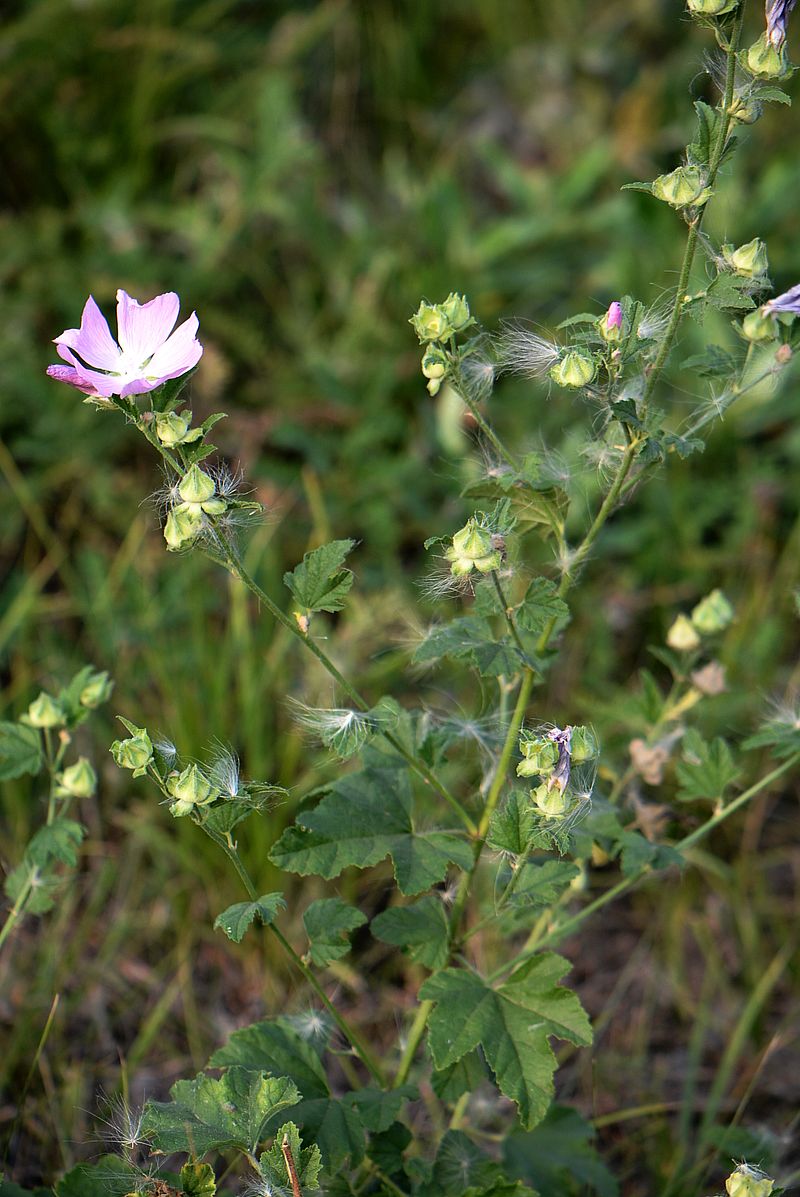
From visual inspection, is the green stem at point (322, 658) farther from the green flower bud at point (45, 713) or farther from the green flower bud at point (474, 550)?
the green flower bud at point (45, 713)

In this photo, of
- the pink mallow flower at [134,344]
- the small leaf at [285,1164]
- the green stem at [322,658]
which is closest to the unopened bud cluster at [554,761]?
the green stem at [322,658]

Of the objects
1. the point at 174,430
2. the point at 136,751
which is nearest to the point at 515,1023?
→ the point at 136,751

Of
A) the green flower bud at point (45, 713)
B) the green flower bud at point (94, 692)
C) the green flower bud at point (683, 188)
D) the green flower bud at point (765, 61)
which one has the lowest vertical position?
the green flower bud at point (94, 692)

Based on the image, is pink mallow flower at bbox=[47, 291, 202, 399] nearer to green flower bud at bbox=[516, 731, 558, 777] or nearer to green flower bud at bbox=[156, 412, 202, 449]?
green flower bud at bbox=[156, 412, 202, 449]

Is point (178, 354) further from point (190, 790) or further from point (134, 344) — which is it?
point (190, 790)

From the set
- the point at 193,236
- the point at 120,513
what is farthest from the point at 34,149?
the point at 120,513
